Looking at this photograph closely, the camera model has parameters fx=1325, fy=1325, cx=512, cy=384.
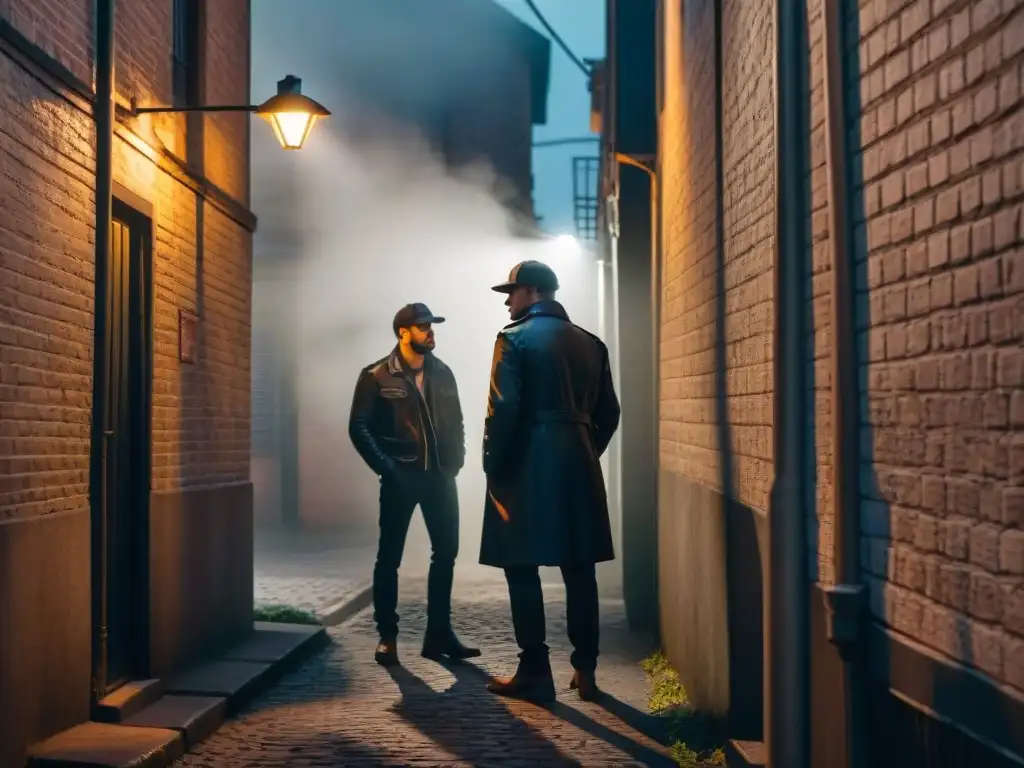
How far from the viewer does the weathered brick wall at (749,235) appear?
495 centimetres

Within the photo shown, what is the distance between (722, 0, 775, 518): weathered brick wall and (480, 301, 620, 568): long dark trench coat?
3.52 feet

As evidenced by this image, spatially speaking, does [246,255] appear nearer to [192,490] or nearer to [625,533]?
[192,490]

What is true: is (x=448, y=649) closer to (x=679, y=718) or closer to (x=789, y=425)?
(x=679, y=718)

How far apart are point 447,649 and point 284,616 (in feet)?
6.18

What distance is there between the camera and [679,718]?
6250mm

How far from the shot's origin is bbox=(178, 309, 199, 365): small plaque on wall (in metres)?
7.68

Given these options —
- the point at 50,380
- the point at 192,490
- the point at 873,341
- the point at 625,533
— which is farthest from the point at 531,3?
the point at 873,341

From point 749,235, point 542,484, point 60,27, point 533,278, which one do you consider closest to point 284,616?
point 542,484

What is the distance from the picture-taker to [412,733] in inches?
240

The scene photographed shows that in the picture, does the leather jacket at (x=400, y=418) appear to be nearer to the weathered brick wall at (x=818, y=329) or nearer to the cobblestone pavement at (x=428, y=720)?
the cobblestone pavement at (x=428, y=720)

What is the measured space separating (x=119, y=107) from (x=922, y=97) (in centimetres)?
459

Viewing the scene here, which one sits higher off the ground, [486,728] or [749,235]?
[749,235]

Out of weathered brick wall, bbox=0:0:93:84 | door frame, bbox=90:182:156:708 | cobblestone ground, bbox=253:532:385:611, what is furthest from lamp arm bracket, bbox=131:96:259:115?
cobblestone ground, bbox=253:532:385:611

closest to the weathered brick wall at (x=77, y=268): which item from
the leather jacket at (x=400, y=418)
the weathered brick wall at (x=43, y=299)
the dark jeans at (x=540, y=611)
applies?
the weathered brick wall at (x=43, y=299)
